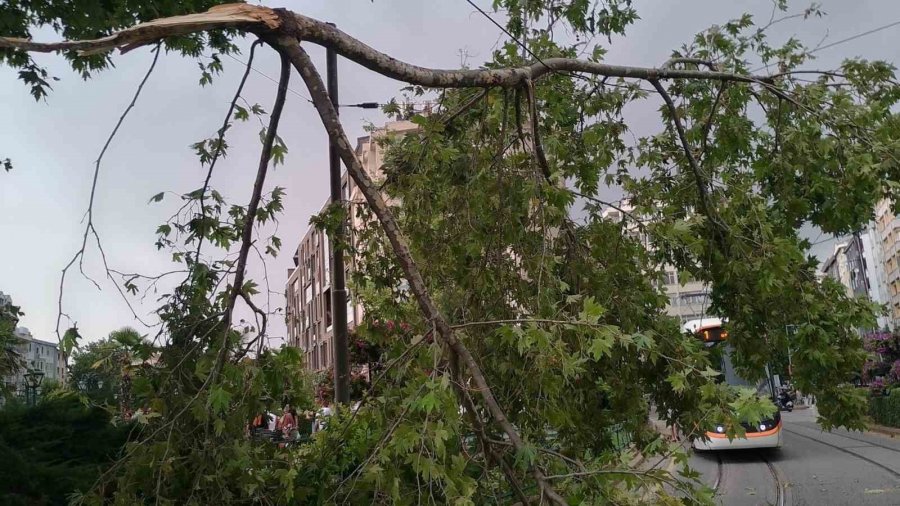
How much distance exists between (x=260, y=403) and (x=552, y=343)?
1450 millimetres

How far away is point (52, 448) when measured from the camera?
5.70m

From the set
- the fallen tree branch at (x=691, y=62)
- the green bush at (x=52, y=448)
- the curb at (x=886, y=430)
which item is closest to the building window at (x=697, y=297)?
the fallen tree branch at (x=691, y=62)

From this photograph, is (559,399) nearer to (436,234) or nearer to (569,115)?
(436,234)

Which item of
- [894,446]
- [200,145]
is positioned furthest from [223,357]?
[894,446]

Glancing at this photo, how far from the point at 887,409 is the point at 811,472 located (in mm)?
12838

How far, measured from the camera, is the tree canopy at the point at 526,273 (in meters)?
3.12

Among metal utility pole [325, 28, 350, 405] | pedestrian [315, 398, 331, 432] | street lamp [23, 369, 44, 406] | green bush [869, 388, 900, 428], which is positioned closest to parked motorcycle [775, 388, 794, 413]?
pedestrian [315, 398, 331, 432]

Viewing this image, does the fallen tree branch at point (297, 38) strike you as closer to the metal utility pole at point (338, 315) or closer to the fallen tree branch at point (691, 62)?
the fallen tree branch at point (691, 62)

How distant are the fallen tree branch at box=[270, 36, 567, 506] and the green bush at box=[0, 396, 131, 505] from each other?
296 centimetres

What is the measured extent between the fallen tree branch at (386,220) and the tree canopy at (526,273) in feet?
0.04

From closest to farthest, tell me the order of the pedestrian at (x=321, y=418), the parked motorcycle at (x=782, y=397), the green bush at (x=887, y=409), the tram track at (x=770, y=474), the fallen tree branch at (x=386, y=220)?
the fallen tree branch at (x=386, y=220)
the pedestrian at (x=321, y=418)
the parked motorcycle at (x=782, y=397)
the tram track at (x=770, y=474)
the green bush at (x=887, y=409)

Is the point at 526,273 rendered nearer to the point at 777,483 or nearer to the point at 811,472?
the point at 777,483

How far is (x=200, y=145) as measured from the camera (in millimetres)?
4148

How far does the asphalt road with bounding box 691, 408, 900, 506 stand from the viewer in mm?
11070
